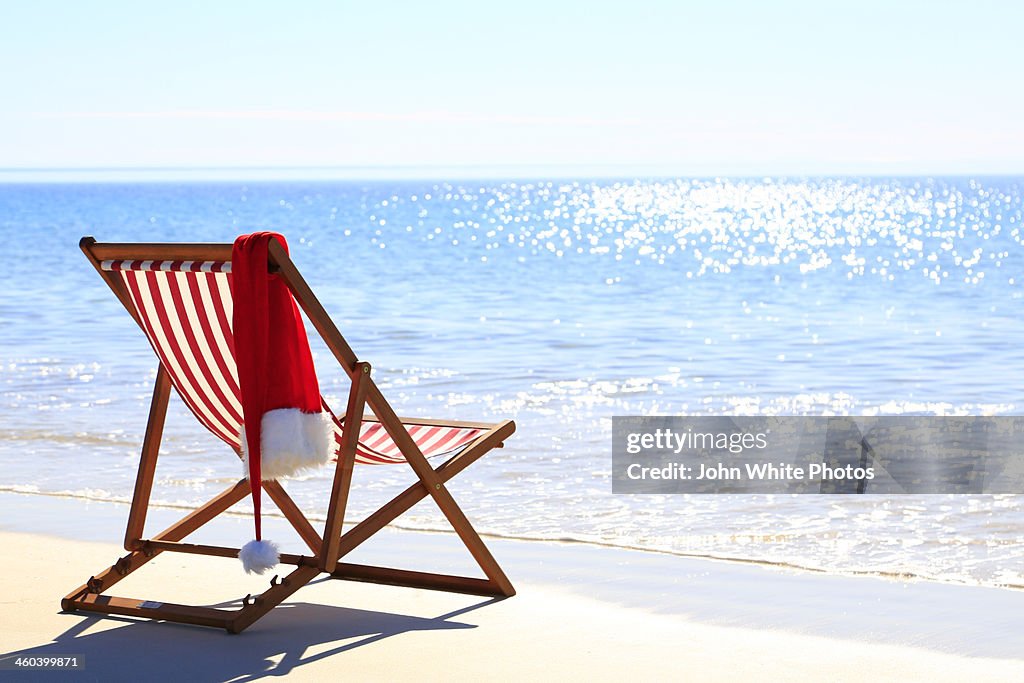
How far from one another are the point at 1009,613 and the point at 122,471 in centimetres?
388

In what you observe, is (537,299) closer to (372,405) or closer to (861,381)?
(861,381)

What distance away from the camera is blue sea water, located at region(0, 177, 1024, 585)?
4.93 metres

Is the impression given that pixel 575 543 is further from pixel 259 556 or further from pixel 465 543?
pixel 259 556

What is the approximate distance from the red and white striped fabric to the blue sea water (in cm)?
141

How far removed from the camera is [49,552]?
13.9 feet

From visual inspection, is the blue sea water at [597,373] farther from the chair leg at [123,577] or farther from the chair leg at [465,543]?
the chair leg at [123,577]

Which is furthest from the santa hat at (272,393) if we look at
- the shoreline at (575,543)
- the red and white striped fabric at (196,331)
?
the shoreline at (575,543)

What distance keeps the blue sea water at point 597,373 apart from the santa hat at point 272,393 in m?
1.52

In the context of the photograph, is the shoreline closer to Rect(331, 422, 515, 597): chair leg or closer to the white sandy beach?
the white sandy beach

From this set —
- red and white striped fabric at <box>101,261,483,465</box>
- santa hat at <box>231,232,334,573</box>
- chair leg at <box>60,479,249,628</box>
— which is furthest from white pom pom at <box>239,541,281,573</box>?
red and white striped fabric at <box>101,261,483,465</box>

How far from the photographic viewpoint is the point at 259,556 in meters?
3.27

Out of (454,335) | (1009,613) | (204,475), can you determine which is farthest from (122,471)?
(454,335)

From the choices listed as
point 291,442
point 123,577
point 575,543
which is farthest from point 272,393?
point 575,543

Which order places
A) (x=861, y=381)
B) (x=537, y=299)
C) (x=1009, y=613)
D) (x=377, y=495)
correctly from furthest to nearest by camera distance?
1. (x=537, y=299)
2. (x=861, y=381)
3. (x=377, y=495)
4. (x=1009, y=613)
